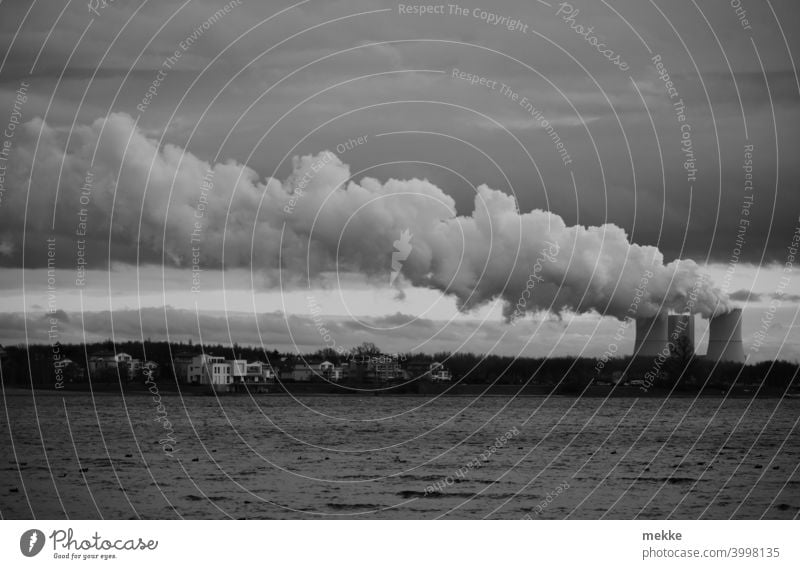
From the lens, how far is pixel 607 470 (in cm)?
6178

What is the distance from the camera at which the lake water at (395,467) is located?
150ft

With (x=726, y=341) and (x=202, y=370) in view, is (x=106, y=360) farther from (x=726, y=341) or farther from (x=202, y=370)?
(x=726, y=341)

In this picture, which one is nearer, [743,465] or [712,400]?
[743,465]

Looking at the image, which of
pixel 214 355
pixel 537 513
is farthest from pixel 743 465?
pixel 214 355

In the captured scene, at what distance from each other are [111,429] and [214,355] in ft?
325
